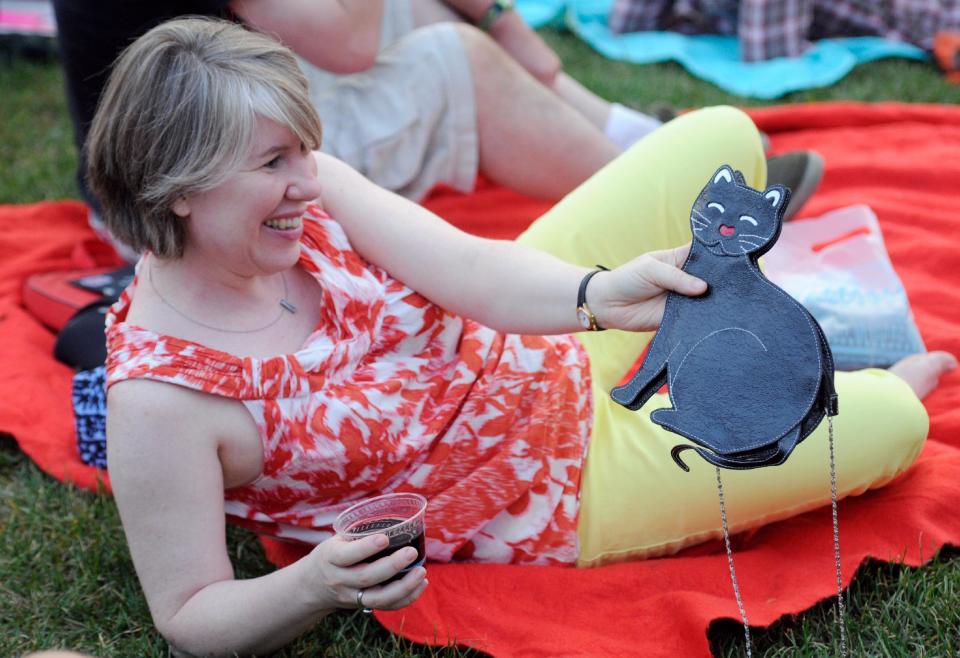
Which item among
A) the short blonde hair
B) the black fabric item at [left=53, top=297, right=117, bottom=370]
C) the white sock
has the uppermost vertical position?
the short blonde hair

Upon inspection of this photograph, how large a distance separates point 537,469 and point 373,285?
45 cm

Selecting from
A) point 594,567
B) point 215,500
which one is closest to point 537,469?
point 594,567

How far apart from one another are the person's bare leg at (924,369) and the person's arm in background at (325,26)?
4.93 feet

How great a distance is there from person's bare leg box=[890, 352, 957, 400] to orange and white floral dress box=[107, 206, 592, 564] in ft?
2.76

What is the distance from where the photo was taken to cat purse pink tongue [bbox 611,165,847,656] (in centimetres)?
146

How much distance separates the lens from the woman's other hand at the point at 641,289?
156cm

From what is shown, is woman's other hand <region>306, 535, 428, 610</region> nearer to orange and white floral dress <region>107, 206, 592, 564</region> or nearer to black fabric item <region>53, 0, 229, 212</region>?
orange and white floral dress <region>107, 206, 592, 564</region>

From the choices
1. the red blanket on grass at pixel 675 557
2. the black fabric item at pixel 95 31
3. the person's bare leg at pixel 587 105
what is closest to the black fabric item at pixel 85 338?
the red blanket on grass at pixel 675 557

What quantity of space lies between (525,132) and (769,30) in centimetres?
209

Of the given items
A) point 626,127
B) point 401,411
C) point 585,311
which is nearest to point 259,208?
point 401,411

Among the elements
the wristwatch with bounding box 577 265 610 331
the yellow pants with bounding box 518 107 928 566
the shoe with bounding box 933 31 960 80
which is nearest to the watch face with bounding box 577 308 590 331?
the wristwatch with bounding box 577 265 610 331

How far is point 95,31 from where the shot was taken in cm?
260

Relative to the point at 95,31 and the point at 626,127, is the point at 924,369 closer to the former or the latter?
the point at 626,127

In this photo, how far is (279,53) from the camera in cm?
168
